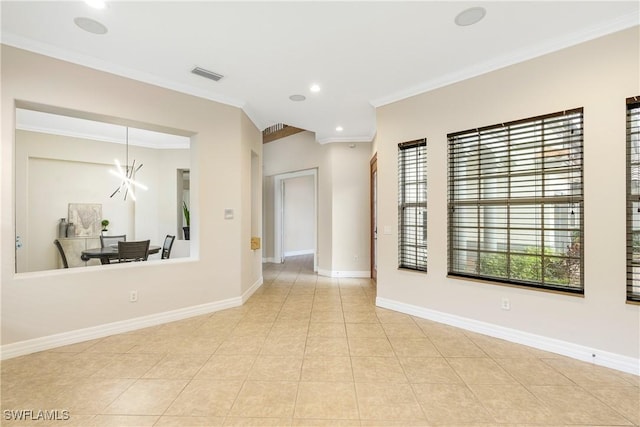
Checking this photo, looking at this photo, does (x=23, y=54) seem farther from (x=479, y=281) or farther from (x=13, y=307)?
(x=479, y=281)

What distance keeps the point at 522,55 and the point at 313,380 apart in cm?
362

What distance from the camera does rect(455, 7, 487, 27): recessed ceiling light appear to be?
2.35 metres

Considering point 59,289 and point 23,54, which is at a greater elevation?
point 23,54

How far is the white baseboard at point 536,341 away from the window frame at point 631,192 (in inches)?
20.7

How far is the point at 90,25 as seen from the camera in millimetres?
2514

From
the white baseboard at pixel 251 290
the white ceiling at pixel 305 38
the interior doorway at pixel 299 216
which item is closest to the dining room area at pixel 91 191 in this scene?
the white baseboard at pixel 251 290

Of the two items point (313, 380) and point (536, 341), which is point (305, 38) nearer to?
point (313, 380)

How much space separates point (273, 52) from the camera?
2936 millimetres

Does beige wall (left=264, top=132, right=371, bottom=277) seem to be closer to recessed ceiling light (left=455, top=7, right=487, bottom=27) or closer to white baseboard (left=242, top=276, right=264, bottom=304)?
white baseboard (left=242, top=276, right=264, bottom=304)

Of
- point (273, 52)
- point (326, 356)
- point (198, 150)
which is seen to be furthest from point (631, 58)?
point (198, 150)

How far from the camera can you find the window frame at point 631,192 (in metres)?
2.39

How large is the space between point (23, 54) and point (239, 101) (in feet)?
7.09

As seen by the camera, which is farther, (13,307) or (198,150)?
(198,150)

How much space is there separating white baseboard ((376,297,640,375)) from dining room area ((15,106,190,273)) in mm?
4007
